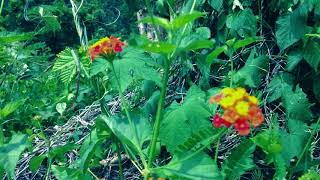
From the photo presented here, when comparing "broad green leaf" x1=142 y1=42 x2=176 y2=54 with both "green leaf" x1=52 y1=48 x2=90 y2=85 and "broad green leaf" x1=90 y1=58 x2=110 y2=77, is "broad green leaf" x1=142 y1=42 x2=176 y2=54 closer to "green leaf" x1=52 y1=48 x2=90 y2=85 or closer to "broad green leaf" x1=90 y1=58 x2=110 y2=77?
"broad green leaf" x1=90 y1=58 x2=110 y2=77

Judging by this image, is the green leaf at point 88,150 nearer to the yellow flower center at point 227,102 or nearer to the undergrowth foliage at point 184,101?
the undergrowth foliage at point 184,101

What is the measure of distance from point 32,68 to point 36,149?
148 centimetres

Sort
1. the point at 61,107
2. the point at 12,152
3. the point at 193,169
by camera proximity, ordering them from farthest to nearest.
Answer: the point at 61,107 < the point at 12,152 < the point at 193,169

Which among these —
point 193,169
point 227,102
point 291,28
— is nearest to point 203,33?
point 291,28

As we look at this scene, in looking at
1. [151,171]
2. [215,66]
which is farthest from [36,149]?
[151,171]

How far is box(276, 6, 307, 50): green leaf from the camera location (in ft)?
7.04

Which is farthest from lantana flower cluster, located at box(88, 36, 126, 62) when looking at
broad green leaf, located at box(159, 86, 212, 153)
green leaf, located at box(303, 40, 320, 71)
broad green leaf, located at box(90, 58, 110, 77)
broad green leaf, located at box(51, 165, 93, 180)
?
green leaf, located at box(303, 40, 320, 71)

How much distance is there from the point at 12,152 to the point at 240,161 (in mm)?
681

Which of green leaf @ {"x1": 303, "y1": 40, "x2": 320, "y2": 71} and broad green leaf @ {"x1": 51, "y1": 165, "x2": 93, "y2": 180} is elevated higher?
green leaf @ {"x1": 303, "y1": 40, "x2": 320, "y2": 71}

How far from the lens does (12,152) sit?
1530 mm

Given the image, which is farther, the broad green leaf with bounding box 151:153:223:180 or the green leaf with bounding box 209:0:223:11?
the green leaf with bounding box 209:0:223:11

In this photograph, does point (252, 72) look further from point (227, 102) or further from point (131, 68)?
point (227, 102)

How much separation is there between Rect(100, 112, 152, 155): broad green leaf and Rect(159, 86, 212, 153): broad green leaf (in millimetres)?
58

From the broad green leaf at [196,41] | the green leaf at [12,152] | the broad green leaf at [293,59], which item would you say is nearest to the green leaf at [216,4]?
the broad green leaf at [196,41]
